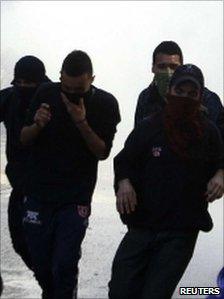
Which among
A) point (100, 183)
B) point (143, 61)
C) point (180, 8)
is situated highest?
point (180, 8)

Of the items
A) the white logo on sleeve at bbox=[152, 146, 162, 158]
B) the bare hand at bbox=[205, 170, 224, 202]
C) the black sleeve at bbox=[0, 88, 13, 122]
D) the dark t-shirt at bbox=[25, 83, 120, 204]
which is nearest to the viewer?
the bare hand at bbox=[205, 170, 224, 202]

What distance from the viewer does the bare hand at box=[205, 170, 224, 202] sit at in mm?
3463

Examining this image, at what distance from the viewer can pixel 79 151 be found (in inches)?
160

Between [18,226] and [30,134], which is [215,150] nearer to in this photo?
[30,134]

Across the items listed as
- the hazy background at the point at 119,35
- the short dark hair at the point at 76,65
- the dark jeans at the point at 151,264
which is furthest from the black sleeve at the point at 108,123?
the hazy background at the point at 119,35

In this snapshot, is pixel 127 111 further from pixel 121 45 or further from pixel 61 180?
pixel 61 180

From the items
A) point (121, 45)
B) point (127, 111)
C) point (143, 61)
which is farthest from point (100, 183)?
A: point (121, 45)

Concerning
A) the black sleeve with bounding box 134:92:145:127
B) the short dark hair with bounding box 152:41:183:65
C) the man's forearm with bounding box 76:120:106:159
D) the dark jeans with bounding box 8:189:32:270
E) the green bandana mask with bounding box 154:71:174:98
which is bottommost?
the dark jeans with bounding box 8:189:32:270

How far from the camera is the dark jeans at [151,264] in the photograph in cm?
350

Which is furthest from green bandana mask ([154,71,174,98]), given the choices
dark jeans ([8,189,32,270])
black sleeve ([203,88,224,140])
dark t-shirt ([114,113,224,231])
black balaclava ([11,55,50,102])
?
dark jeans ([8,189,32,270])

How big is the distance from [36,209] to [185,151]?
102 centimetres

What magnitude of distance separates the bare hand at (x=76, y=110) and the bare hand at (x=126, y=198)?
502 millimetres

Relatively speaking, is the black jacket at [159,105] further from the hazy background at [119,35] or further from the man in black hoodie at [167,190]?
the hazy background at [119,35]

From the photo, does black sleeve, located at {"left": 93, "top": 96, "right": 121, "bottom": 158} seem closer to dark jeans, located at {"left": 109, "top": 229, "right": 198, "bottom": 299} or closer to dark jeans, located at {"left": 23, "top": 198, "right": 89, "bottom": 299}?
dark jeans, located at {"left": 23, "top": 198, "right": 89, "bottom": 299}
